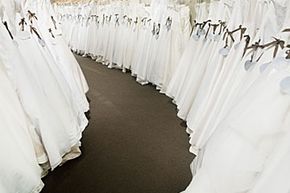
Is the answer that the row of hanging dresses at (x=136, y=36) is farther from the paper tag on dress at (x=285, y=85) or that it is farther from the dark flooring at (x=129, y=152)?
the paper tag on dress at (x=285, y=85)

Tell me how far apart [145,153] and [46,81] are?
88 centimetres

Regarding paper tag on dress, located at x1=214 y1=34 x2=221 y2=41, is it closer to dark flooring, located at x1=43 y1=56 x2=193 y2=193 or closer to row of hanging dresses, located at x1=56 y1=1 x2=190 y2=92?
dark flooring, located at x1=43 y1=56 x2=193 y2=193

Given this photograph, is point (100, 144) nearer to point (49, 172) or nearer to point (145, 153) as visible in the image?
point (145, 153)

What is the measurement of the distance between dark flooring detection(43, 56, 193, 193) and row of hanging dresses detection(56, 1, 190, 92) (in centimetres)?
61

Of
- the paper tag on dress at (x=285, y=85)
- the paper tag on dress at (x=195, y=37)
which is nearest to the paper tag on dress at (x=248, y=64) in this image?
the paper tag on dress at (x=285, y=85)

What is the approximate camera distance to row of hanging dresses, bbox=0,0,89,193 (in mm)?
1488

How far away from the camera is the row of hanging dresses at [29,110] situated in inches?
58.6

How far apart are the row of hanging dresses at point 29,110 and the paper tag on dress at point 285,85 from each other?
115 centimetres

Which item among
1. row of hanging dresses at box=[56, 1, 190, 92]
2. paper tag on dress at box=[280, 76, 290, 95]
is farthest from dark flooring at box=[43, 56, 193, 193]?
paper tag on dress at box=[280, 76, 290, 95]

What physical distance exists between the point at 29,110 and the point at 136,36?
3.74m

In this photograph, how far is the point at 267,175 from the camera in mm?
982

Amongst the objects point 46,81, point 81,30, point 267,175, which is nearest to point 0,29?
point 46,81

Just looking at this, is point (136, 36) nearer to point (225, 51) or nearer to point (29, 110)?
point (225, 51)

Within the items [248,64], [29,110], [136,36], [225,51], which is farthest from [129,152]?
[136,36]
